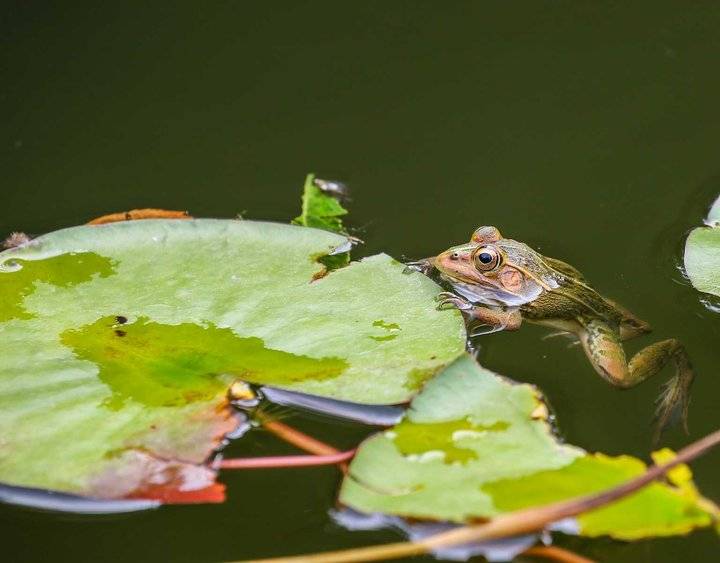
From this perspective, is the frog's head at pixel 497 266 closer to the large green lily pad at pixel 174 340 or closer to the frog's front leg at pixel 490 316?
the frog's front leg at pixel 490 316

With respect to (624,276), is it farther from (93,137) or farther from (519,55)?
(93,137)

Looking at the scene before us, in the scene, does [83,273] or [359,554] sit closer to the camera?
[359,554]

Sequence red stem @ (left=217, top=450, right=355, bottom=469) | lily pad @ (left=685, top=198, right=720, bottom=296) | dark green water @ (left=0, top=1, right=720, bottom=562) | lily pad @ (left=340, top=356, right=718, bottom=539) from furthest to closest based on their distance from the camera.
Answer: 1. dark green water @ (left=0, top=1, right=720, bottom=562)
2. lily pad @ (left=685, top=198, right=720, bottom=296)
3. red stem @ (left=217, top=450, right=355, bottom=469)
4. lily pad @ (left=340, top=356, right=718, bottom=539)

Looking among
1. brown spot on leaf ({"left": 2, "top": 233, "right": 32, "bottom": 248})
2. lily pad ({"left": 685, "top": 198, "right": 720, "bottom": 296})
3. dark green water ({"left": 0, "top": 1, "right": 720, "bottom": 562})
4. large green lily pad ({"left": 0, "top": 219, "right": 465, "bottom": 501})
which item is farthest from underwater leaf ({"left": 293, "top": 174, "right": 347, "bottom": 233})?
lily pad ({"left": 685, "top": 198, "right": 720, "bottom": 296})

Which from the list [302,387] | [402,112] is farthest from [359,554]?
[402,112]

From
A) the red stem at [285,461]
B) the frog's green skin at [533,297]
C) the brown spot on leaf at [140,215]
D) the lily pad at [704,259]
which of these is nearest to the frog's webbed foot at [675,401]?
the frog's green skin at [533,297]

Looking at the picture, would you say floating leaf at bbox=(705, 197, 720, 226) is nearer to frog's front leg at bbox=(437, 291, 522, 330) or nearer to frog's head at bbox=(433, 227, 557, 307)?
frog's head at bbox=(433, 227, 557, 307)

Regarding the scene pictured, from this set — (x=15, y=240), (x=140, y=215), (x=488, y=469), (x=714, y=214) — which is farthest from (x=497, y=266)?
(x=15, y=240)

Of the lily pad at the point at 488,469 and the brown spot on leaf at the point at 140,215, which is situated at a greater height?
the brown spot on leaf at the point at 140,215
